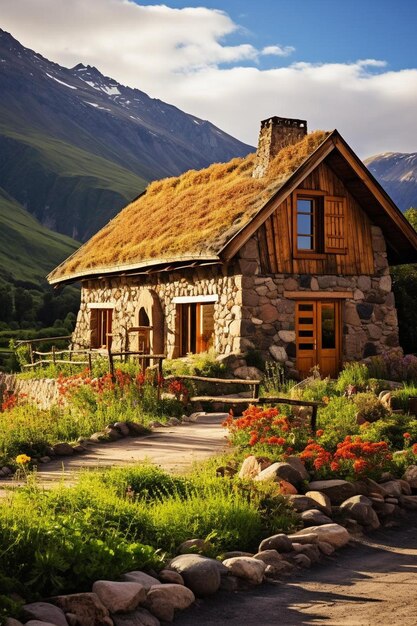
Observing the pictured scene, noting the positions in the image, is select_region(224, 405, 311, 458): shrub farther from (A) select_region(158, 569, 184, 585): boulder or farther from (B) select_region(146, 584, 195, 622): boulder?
(B) select_region(146, 584, 195, 622): boulder

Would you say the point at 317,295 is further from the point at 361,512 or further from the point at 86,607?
the point at 86,607

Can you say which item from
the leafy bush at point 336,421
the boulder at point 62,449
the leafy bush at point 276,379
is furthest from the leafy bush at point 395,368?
the boulder at point 62,449

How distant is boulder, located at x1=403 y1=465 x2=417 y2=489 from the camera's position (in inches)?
460

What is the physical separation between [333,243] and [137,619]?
58.2 ft

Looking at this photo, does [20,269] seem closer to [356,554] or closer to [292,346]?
[292,346]

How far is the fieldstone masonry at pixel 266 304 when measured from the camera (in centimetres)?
2219

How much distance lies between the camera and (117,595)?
702 cm

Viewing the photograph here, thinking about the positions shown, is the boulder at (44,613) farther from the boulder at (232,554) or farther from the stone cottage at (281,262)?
the stone cottage at (281,262)

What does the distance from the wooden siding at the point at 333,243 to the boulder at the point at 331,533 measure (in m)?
13.4

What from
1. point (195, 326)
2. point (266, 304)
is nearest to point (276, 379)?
point (266, 304)

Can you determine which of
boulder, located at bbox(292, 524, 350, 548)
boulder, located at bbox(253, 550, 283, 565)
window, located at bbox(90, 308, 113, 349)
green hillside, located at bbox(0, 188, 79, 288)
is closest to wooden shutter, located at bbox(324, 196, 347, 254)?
window, located at bbox(90, 308, 113, 349)

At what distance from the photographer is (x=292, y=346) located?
22844 millimetres

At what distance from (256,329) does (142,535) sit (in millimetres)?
13986

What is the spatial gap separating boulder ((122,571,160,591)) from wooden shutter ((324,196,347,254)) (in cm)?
1681
